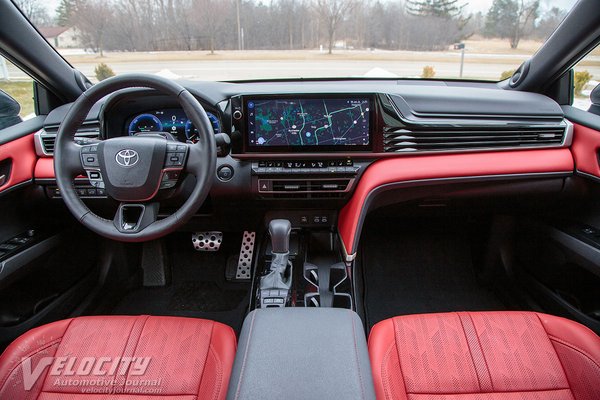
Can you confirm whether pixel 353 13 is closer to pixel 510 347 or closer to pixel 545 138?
pixel 545 138

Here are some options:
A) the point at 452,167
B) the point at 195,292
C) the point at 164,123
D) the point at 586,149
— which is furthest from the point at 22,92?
the point at 586,149

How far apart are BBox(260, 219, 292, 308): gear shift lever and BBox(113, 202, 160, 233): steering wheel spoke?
0.60 meters

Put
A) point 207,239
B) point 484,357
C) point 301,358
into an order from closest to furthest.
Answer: point 301,358
point 484,357
point 207,239

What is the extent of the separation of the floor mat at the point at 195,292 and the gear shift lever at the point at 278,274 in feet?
2.37

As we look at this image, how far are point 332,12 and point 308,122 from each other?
60 cm

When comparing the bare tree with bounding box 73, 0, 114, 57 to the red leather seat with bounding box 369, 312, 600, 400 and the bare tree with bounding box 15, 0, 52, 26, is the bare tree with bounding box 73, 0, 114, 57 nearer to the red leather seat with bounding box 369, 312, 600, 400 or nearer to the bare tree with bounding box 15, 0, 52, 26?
the bare tree with bounding box 15, 0, 52, 26

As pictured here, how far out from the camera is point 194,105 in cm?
149

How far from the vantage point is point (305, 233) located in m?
2.44

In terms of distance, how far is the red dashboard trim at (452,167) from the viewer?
6.74 feet

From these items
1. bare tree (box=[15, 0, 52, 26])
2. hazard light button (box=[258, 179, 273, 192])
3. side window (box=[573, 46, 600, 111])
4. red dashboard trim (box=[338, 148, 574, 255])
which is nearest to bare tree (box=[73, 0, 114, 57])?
bare tree (box=[15, 0, 52, 26])

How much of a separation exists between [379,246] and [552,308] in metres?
1.07

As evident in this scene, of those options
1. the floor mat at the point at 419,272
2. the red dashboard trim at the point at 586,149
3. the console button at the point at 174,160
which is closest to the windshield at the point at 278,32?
the red dashboard trim at the point at 586,149

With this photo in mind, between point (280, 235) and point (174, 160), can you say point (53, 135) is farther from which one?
point (280, 235)

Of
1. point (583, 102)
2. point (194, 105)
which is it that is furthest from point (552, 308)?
point (194, 105)
